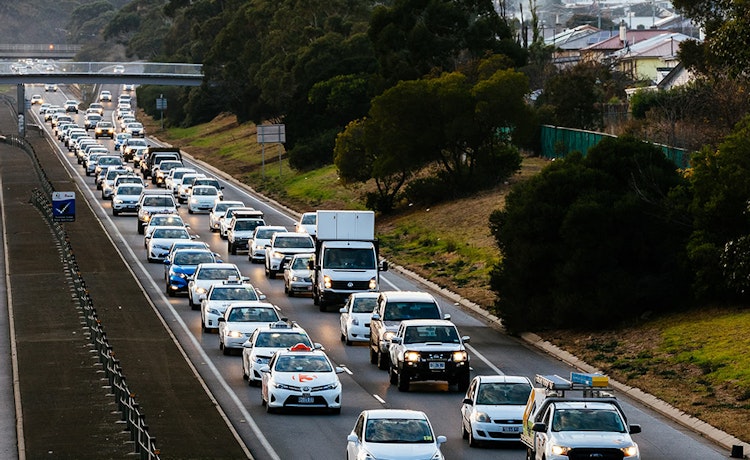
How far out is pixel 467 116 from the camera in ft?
242

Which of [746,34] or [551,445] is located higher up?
[746,34]

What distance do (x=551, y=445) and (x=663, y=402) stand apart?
11.1 m

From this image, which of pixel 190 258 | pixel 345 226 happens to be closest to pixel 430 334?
pixel 345 226

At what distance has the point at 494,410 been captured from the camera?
94.9ft

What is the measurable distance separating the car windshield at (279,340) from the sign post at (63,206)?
3463cm

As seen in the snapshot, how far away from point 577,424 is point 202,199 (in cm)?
5644

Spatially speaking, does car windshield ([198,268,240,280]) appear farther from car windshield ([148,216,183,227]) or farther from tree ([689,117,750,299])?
car windshield ([148,216,183,227])

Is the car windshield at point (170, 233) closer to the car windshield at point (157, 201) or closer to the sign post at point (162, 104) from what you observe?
the car windshield at point (157, 201)

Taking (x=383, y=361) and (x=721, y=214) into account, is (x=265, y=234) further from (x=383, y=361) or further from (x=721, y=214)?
(x=383, y=361)

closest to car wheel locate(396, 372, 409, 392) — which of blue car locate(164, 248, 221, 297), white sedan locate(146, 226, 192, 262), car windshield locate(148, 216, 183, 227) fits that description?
blue car locate(164, 248, 221, 297)

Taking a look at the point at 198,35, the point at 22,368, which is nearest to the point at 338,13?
the point at 198,35

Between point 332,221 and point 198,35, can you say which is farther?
point 198,35

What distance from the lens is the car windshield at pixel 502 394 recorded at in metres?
29.1

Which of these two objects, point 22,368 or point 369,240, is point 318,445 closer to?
point 22,368
